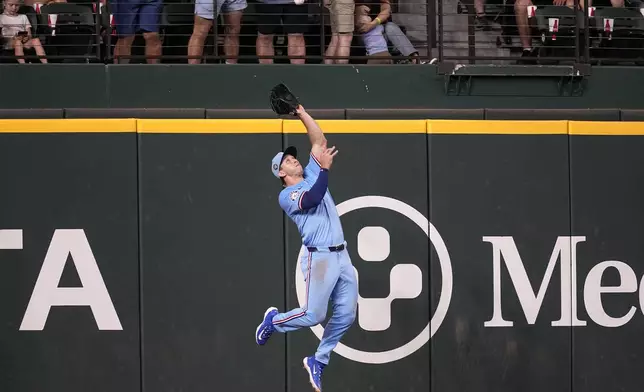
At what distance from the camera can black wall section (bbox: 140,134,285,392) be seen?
10.1m

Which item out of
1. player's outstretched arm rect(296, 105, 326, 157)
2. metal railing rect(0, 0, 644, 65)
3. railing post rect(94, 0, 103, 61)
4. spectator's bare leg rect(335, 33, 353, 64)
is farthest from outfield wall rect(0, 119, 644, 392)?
player's outstretched arm rect(296, 105, 326, 157)

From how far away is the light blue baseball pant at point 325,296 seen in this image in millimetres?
8695

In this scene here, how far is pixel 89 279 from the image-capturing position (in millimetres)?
10102

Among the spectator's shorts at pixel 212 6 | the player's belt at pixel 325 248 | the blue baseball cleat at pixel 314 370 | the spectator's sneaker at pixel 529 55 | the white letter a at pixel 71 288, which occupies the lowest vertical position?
the blue baseball cleat at pixel 314 370

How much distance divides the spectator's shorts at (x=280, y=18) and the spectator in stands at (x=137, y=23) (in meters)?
0.98

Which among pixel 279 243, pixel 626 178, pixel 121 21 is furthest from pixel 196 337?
pixel 626 178

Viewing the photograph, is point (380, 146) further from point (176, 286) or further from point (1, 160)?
point (1, 160)

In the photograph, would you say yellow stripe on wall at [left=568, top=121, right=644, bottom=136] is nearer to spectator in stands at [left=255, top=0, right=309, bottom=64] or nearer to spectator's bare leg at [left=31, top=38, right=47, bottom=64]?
spectator in stands at [left=255, top=0, right=309, bottom=64]

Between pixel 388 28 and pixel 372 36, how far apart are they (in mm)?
182

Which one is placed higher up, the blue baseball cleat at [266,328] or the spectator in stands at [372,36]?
the spectator in stands at [372,36]

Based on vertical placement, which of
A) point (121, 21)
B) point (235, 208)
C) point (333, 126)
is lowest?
point (235, 208)

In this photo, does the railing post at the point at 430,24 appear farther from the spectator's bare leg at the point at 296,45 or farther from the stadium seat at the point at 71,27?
the stadium seat at the point at 71,27

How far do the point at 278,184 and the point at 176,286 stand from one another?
4.30 feet

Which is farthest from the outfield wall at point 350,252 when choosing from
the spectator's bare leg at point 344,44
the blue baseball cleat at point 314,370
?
the blue baseball cleat at point 314,370
